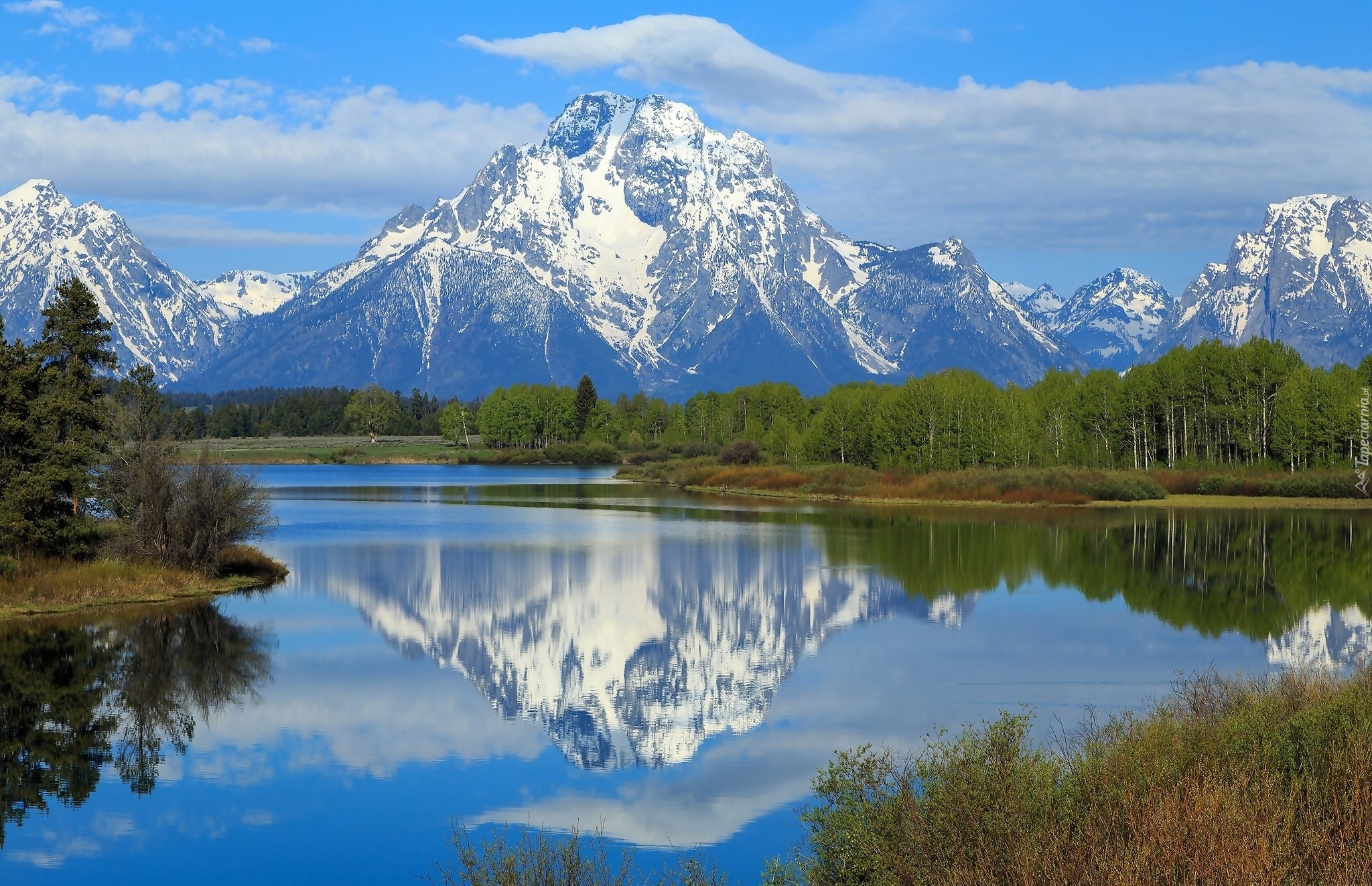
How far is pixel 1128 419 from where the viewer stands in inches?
4589

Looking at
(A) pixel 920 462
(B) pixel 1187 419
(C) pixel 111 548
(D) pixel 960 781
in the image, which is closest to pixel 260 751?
(D) pixel 960 781

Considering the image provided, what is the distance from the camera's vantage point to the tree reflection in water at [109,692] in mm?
22844

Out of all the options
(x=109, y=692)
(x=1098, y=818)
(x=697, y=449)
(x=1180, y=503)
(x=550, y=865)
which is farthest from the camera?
(x=697, y=449)

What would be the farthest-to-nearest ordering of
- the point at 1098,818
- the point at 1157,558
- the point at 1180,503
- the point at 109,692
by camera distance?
the point at 1180,503 < the point at 1157,558 < the point at 109,692 < the point at 1098,818

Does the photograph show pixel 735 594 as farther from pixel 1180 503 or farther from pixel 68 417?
pixel 1180 503

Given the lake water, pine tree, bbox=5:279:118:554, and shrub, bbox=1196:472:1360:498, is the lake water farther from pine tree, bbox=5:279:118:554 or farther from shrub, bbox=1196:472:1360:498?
shrub, bbox=1196:472:1360:498

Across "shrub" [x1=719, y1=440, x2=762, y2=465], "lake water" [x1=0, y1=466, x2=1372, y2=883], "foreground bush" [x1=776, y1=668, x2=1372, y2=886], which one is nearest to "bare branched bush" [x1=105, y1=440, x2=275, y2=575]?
"lake water" [x1=0, y1=466, x2=1372, y2=883]

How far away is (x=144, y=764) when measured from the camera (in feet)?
77.5

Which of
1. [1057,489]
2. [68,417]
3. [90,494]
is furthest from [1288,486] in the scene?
[68,417]

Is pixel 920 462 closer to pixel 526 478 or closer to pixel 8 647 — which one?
pixel 526 478

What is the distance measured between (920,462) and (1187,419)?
24.0 metres

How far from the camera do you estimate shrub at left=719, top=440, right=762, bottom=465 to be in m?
139

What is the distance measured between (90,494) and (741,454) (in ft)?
328

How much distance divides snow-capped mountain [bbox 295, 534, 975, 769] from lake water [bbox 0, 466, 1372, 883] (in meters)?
0.16
